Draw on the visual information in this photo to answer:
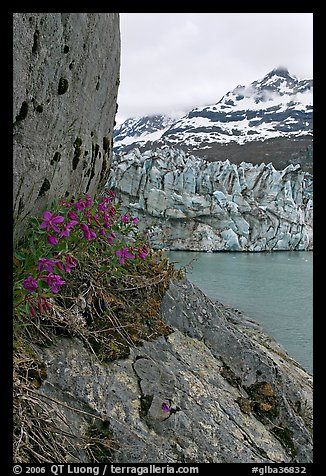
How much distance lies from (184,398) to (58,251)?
98 cm

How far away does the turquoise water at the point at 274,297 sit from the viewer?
348 inches

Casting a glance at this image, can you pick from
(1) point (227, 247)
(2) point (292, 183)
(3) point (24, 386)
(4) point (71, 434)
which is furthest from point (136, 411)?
(2) point (292, 183)

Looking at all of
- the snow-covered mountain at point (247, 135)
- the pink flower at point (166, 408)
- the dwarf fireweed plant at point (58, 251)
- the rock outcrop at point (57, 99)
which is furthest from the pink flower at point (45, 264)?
the snow-covered mountain at point (247, 135)

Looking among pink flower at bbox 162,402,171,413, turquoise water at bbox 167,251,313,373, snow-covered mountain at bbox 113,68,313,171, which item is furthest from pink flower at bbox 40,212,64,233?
snow-covered mountain at bbox 113,68,313,171

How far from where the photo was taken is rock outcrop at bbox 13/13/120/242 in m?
1.89

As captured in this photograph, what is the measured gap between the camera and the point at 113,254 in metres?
2.41

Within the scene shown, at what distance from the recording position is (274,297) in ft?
45.9

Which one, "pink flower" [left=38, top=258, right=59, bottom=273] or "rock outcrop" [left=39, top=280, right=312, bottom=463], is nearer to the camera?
"pink flower" [left=38, top=258, right=59, bottom=273]

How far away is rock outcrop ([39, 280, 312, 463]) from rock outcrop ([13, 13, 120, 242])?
80 centimetres

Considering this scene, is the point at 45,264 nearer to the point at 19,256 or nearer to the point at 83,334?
the point at 19,256

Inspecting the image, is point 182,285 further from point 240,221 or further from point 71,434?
point 240,221

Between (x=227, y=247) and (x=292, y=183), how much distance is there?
1193 cm

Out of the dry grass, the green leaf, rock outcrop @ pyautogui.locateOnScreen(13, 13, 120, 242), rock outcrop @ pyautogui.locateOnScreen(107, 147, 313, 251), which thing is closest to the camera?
the dry grass

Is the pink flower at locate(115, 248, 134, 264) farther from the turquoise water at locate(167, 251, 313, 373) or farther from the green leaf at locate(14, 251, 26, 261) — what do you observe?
the turquoise water at locate(167, 251, 313, 373)
